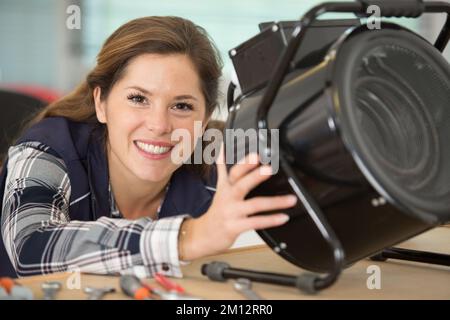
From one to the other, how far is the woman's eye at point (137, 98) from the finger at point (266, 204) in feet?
1.56

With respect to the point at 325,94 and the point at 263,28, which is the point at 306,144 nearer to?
the point at 325,94

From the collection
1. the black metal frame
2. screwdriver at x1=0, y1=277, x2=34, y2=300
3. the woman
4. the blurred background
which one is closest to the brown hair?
the woman

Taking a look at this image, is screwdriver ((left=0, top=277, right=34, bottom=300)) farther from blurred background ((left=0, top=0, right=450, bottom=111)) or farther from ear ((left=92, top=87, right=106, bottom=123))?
blurred background ((left=0, top=0, right=450, bottom=111))

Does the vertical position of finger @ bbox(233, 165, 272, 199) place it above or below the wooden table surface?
above

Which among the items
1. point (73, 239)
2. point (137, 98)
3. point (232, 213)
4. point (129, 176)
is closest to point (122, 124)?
point (137, 98)

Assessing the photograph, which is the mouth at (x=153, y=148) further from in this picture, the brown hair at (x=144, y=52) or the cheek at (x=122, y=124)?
the brown hair at (x=144, y=52)

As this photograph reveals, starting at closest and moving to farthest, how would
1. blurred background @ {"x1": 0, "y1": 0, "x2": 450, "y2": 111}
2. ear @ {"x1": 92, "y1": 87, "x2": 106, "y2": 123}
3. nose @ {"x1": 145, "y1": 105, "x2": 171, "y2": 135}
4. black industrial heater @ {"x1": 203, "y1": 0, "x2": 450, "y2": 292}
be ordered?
black industrial heater @ {"x1": 203, "y1": 0, "x2": 450, "y2": 292}, nose @ {"x1": 145, "y1": 105, "x2": 171, "y2": 135}, ear @ {"x1": 92, "y1": 87, "x2": 106, "y2": 123}, blurred background @ {"x1": 0, "y1": 0, "x2": 450, "y2": 111}

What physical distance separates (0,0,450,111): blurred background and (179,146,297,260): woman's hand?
2850 millimetres

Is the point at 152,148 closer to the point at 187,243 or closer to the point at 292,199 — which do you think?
the point at 187,243

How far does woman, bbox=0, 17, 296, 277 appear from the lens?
2.86 ft

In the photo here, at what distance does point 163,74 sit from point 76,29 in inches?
111

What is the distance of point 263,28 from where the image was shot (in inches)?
34.2

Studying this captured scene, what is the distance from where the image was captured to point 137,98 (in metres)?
1.23

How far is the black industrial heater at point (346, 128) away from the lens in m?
0.71
